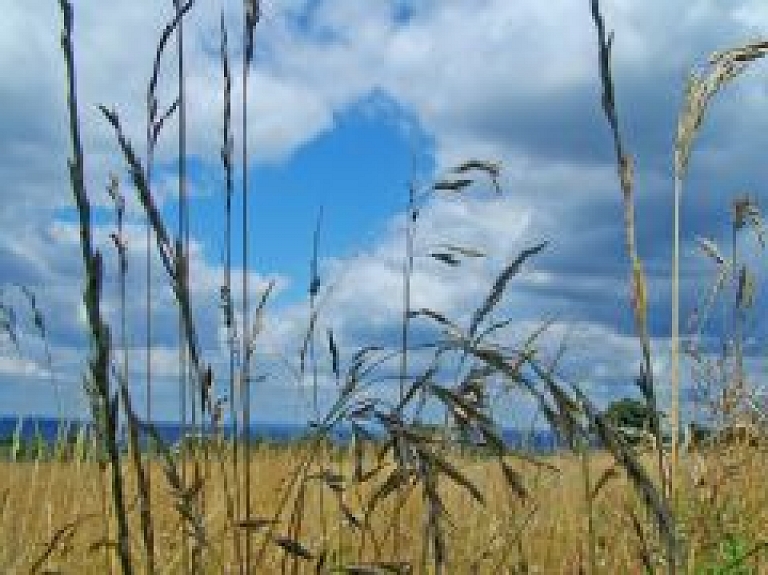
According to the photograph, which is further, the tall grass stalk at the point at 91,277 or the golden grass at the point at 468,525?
the golden grass at the point at 468,525

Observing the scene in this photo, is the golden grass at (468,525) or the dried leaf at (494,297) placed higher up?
the dried leaf at (494,297)

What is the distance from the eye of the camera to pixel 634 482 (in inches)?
54.8

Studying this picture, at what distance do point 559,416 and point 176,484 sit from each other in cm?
51

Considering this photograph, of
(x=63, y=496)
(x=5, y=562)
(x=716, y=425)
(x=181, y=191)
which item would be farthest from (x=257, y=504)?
(x=181, y=191)

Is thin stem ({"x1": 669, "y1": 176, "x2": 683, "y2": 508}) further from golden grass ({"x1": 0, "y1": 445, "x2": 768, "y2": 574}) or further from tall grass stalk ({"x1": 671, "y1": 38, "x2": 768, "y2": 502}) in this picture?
golden grass ({"x1": 0, "y1": 445, "x2": 768, "y2": 574})

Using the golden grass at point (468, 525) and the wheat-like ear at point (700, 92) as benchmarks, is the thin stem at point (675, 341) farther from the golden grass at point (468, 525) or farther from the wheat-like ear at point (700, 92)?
the golden grass at point (468, 525)

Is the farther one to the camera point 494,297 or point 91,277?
point 494,297

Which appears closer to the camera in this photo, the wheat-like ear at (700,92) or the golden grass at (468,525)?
the wheat-like ear at (700,92)

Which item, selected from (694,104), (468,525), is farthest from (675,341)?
(468,525)

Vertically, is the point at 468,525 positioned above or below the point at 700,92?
below

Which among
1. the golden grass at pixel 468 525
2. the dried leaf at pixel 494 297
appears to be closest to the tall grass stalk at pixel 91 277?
the dried leaf at pixel 494 297

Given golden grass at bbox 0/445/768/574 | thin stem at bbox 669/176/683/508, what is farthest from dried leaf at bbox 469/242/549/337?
golden grass at bbox 0/445/768/574

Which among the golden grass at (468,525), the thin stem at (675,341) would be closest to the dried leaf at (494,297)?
the thin stem at (675,341)

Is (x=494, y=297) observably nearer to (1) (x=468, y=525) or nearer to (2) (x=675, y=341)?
(2) (x=675, y=341)
